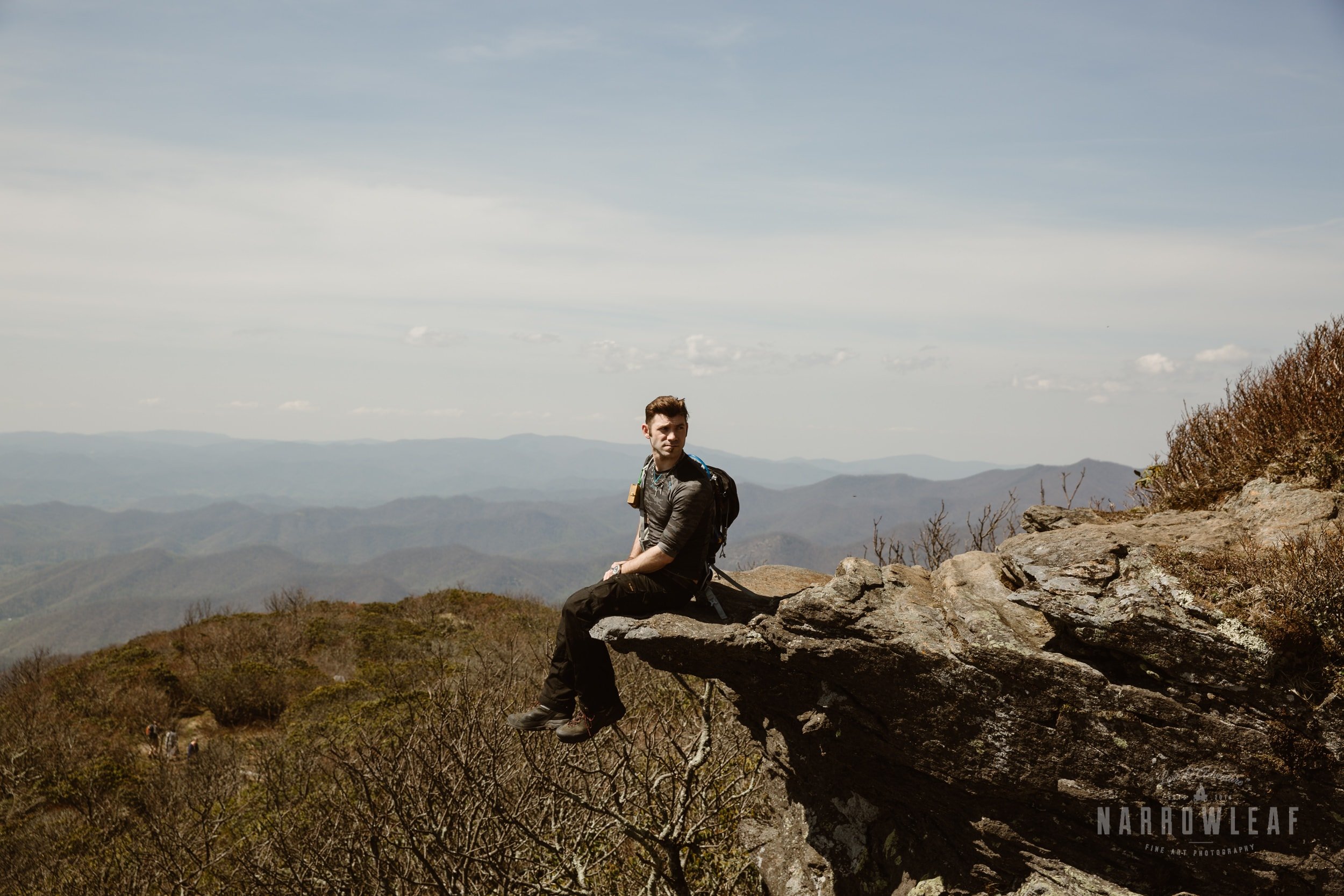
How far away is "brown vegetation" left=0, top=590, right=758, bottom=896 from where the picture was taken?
28.9 feet

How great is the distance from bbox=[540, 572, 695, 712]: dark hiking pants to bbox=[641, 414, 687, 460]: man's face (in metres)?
1.14

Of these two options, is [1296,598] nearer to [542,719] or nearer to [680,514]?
[680,514]

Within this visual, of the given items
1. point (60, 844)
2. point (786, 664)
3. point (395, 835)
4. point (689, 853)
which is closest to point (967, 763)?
→ point (786, 664)

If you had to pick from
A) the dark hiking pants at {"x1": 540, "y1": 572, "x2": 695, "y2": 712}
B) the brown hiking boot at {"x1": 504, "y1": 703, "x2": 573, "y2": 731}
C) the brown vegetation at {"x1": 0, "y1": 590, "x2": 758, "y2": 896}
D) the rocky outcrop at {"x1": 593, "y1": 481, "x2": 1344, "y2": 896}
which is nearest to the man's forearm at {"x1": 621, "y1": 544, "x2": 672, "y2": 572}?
the dark hiking pants at {"x1": 540, "y1": 572, "x2": 695, "y2": 712}

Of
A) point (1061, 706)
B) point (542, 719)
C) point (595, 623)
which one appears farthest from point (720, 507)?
point (1061, 706)

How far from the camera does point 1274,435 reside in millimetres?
6789

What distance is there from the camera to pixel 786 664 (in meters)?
6.11

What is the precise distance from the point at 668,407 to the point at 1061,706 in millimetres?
3837

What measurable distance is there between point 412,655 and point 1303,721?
30070 mm

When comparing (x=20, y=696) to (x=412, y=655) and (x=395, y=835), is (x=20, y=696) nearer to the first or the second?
(x=412, y=655)

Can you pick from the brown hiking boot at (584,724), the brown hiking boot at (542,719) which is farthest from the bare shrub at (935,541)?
the brown hiking boot at (542,719)

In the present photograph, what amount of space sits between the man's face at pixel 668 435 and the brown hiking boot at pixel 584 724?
7.81ft

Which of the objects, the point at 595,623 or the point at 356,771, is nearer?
the point at 595,623

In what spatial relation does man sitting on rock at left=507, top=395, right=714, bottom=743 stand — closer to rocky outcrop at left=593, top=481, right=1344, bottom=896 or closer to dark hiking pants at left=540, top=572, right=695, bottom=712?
dark hiking pants at left=540, top=572, right=695, bottom=712
